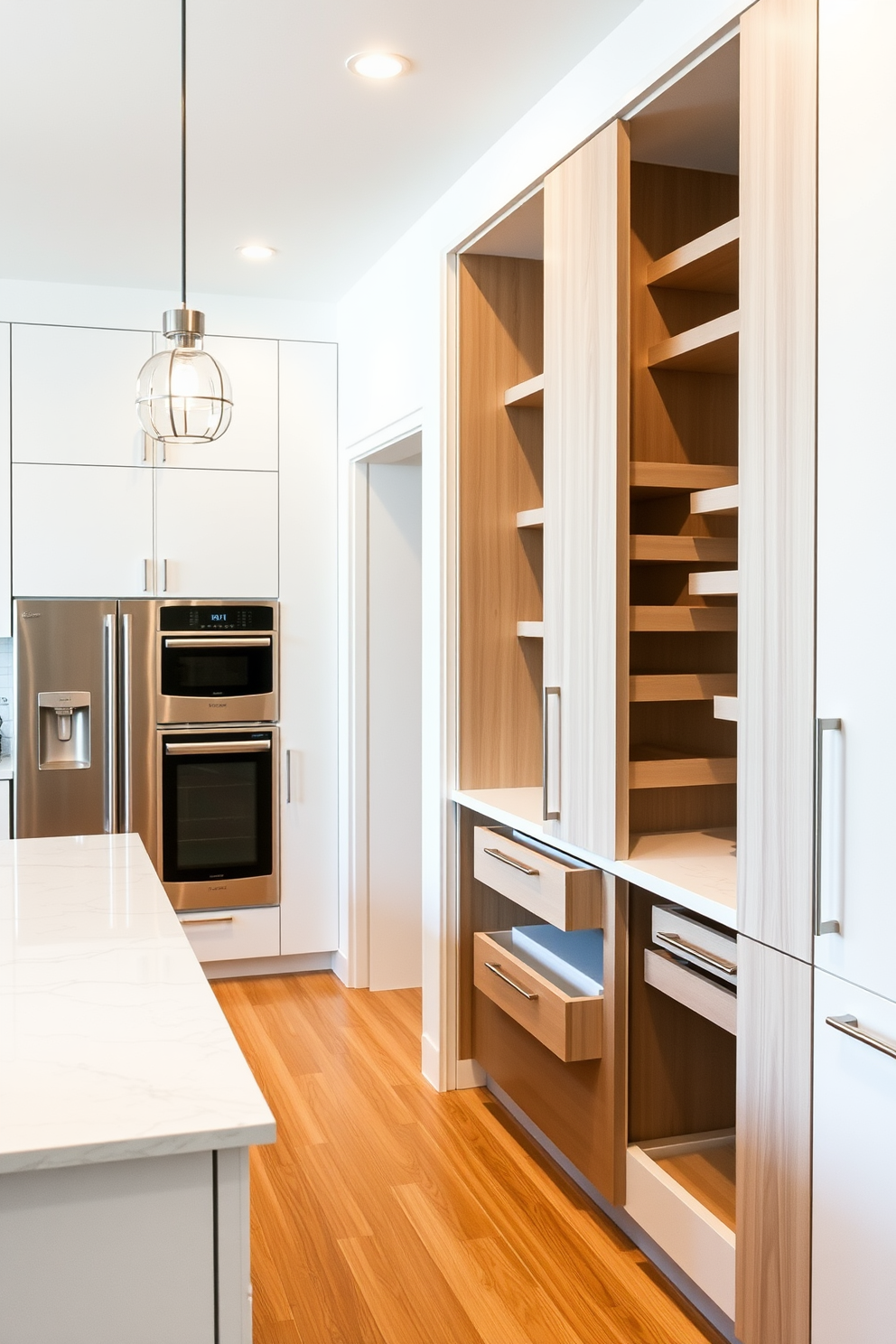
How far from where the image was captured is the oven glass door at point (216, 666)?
15.1 ft

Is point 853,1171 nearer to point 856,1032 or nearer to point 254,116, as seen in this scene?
point 856,1032

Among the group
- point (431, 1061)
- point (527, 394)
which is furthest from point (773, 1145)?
point (527, 394)

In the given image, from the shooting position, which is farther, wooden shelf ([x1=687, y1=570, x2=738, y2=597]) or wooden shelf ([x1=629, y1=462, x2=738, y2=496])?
wooden shelf ([x1=629, y1=462, x2=738, y2=496])

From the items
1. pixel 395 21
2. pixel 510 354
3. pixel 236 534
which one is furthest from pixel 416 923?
pixel 395 21

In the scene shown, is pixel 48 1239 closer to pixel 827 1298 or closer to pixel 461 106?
pixel 827 1298

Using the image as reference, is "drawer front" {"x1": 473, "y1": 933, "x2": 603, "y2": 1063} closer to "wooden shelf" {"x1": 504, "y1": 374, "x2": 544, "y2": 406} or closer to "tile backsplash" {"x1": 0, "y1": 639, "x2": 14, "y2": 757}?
"wooden shelf" {"x1": 504, "y1": 374, "x2": 544, "y2": 406}

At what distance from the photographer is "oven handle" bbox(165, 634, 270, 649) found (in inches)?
180

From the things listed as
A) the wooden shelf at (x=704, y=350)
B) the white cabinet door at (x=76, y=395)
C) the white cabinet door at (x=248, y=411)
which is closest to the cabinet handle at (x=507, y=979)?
the wooden shelf at (x=704, y=350)

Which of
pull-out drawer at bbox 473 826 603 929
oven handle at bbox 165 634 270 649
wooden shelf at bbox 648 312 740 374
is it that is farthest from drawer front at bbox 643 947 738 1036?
oven handle at bbox 165 634 270 649

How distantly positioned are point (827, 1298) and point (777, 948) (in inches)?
20.6

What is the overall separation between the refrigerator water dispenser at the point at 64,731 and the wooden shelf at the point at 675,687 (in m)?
2.69

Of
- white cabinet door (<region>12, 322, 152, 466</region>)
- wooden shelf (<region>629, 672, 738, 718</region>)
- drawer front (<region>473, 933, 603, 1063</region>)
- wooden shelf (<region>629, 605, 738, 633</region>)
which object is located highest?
white cabinet door (<region>12, 322, 152, 466</region>)

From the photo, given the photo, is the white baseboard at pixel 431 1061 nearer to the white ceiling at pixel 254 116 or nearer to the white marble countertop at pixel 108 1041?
the white marble countertop at pixel 108 1041

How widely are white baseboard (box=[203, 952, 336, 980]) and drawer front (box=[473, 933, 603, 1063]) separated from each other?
1.74m
